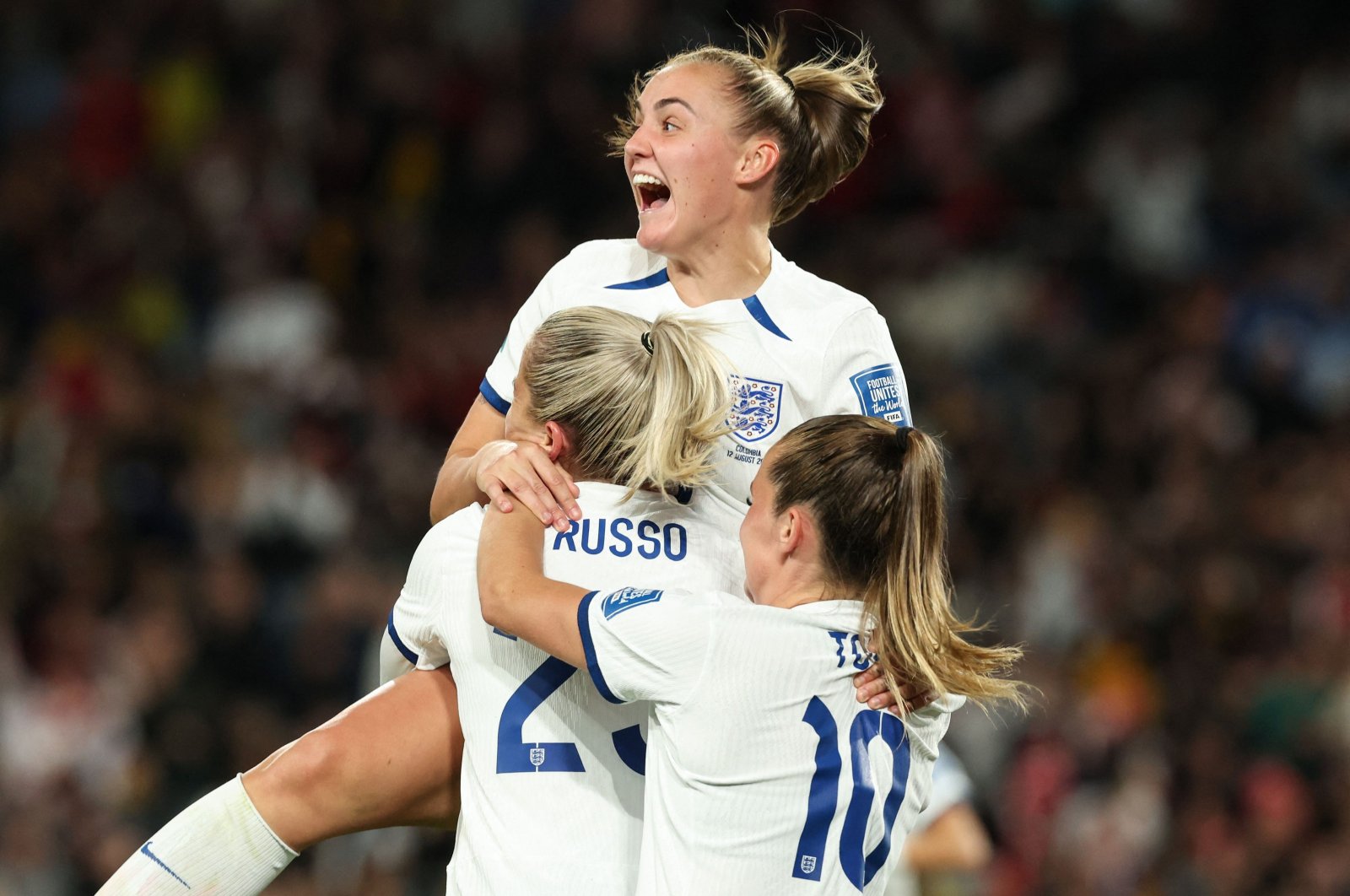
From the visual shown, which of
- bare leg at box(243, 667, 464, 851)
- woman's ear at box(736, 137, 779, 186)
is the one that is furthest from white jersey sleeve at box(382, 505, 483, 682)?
woman's ear at box(736, 137, 779, 186)

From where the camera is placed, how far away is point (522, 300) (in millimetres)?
8625

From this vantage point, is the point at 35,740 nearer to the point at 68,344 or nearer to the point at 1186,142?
the point at 68,344

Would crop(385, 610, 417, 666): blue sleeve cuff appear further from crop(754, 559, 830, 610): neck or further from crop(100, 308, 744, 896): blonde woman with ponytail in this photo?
crop(754, 559, 830, 610): neck

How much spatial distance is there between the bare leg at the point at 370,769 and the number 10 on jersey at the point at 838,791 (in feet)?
2.62

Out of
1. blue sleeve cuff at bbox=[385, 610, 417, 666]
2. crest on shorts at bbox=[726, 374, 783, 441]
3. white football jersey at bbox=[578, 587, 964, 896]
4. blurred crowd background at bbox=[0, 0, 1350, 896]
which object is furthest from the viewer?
blurred crowd background at bbox=[0, 0, 1350, 896]

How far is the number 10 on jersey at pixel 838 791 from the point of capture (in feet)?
9.05

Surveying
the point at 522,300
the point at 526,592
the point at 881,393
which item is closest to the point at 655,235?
the point at 881,393

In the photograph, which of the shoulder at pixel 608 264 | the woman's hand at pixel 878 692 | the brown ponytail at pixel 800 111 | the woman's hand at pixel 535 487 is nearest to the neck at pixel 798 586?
the woman's hand at pixel 878 692

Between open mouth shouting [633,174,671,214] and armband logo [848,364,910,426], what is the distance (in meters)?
0.57

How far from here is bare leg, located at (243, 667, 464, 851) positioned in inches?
126

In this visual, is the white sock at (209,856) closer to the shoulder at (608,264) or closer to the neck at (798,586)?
the neck at (798,586)

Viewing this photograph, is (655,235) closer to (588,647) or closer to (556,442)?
(556,442)

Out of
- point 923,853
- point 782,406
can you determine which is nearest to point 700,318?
point 782,406

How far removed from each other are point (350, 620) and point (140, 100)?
417cm
